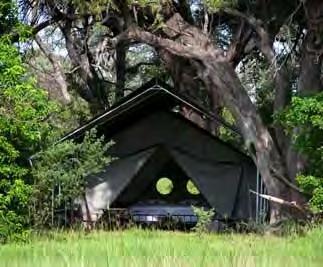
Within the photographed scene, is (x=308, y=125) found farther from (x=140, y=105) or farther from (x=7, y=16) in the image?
(x=7, y=16)

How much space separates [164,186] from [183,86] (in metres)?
3.24

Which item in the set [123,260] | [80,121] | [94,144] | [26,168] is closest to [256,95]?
[80,121]

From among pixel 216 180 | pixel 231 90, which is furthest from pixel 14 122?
pixel 216 180

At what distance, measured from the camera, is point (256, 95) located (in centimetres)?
2002

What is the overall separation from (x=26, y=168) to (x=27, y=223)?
0.85m

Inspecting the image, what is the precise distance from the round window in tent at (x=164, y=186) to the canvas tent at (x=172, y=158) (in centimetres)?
246

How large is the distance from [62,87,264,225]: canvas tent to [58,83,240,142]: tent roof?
4 cm

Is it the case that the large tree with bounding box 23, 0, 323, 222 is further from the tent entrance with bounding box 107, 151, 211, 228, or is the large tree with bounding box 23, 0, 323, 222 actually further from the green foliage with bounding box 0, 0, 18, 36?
the tent entrance with bounding box 107, 151, 211, 228

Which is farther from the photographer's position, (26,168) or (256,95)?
(256,95)

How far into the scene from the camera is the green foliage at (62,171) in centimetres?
1238

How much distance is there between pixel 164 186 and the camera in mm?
19406

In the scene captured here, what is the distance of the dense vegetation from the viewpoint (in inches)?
417

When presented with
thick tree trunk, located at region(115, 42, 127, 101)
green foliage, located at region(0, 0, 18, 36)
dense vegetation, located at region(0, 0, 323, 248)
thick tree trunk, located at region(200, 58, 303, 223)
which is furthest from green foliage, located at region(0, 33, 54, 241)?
thick tree trunk, located at region(115, 42, 127, 101)

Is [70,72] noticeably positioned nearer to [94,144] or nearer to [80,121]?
[80,121]
